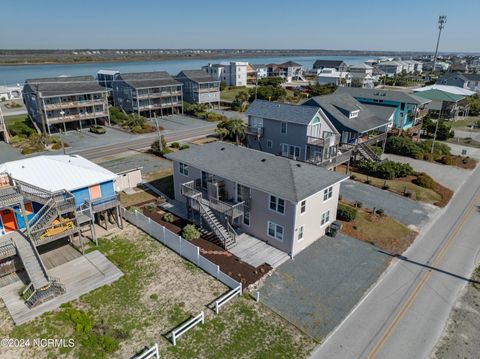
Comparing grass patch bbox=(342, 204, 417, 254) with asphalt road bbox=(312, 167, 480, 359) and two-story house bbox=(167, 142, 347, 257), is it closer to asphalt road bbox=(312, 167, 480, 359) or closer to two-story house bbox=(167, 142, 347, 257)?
asphalt road bbox=(312, 167, 480, 359)

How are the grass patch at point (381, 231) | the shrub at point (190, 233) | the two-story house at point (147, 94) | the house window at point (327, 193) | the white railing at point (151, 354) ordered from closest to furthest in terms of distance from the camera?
1. the white railing at point (151, 354)
2. the house window at point (327, 193)
3. the shrub at point (190, 233)
4. the grass patch at point (381, 231)
5. the two-story house at point (147, 94)

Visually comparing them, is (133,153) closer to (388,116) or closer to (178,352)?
(178,352)

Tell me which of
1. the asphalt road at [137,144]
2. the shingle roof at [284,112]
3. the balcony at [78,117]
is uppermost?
the shingle roof at [284,112]

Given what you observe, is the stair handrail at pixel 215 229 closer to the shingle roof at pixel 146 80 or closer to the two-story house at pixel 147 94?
the two-story house at pixel 147 94

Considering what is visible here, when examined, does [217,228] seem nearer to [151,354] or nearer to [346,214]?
[151,354]

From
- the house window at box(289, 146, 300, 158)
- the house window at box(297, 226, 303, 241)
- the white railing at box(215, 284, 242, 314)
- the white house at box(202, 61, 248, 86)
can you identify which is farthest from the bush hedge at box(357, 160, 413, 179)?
the white house at box(202, 61, 248, 86)

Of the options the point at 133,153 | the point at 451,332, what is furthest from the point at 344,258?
the point at 133,153

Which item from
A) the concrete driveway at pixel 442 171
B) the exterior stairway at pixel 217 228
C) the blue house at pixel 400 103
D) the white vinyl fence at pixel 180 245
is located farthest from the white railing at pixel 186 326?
the blue house at pixel 400 103
